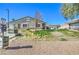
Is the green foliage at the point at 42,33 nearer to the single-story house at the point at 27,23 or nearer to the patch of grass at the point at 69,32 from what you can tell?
the single-story house at the point at 27,23

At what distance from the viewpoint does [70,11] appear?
385 cm

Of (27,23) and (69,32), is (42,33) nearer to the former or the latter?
(27,23)

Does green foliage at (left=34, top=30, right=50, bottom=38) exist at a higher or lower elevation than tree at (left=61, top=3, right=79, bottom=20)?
lower

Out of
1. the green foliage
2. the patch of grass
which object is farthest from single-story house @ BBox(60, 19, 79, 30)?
the green foliage

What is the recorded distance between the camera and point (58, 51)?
3.77 m

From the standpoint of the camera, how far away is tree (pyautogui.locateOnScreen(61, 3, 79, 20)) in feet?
12.4

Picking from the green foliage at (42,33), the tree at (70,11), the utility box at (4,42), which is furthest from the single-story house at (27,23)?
the tree at (70,11)

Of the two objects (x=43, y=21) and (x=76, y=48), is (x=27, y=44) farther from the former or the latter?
(x=76, y=48)

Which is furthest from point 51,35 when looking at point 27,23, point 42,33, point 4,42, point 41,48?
point 4,42

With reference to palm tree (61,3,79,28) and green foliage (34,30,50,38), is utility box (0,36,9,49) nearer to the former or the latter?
green foliage (34,30,50,38)

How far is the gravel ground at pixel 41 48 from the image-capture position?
3.75 metres

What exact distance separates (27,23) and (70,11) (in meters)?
0.58

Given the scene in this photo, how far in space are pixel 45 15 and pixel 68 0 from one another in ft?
1.15

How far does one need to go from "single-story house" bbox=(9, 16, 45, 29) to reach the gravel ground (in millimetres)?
194
